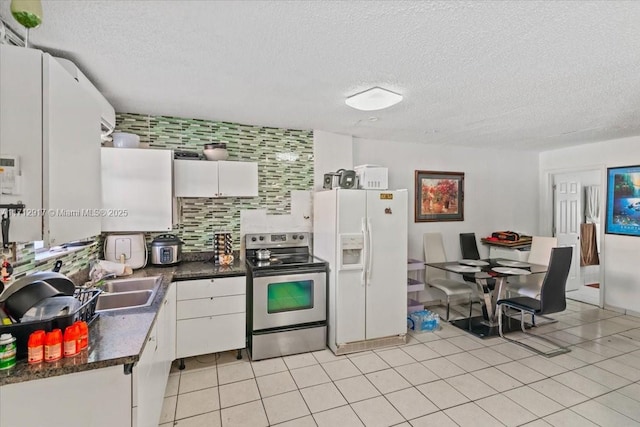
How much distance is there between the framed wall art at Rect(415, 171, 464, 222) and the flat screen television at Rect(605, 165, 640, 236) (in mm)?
1897

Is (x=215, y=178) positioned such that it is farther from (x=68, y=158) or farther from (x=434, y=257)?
(x=434, y=257)

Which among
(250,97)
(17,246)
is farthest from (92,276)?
(250,97)

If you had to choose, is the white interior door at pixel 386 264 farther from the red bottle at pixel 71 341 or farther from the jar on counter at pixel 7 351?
the jar on counter at pixel 7 351

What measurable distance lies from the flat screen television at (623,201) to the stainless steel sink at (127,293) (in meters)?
5.62

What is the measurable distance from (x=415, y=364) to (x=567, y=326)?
2311 millimetres

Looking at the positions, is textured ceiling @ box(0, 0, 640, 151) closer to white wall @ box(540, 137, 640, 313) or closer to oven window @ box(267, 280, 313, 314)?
white wall @ box(540, 137, 640, 313)

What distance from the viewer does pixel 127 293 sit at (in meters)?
2.40

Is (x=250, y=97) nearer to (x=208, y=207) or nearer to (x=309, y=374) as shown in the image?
(x=208, y=207)

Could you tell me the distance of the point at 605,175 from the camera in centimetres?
442

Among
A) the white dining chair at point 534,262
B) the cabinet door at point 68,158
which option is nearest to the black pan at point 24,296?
the cabinet door at point 68,158

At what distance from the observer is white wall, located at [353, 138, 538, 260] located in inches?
174

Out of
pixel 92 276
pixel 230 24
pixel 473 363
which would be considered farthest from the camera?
pixel 473 363

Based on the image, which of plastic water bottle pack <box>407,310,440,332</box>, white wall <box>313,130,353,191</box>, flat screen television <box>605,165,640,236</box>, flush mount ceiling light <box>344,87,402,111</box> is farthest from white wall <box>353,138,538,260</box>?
flush mount ceiling light <box>344,87,402,111</box>

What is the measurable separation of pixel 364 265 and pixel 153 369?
201 centimetres
